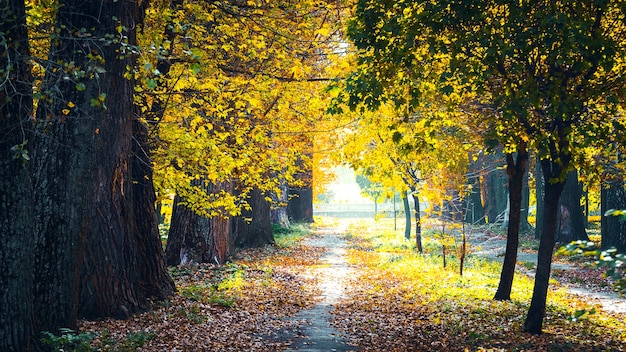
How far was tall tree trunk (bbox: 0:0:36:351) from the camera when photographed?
23.2 ft

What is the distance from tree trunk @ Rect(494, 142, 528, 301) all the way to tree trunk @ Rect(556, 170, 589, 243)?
50.3 ft

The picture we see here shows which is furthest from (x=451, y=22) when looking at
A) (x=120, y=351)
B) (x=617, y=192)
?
(x=617, y=192)

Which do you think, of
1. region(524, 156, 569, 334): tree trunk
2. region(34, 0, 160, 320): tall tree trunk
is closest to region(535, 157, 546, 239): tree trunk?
region(524, 156, 569, 334): tree trunk

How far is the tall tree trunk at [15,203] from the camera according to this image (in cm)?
708

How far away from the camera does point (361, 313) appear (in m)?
14.5

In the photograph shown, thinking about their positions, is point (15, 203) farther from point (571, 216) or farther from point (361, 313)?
point (571, 216)

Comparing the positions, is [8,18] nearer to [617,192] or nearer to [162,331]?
[162,331]

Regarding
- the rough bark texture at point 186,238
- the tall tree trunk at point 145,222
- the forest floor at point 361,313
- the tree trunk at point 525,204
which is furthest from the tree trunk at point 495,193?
the tall tree trunk at point 145,222

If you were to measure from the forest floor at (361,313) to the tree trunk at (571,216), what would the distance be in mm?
4945

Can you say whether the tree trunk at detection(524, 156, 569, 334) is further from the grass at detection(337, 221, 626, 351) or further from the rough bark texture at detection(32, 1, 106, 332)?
the rough bark texture at detection(32, 1, 106, 332)

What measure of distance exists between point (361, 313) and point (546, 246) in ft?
16.3

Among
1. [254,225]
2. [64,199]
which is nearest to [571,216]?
[254,225]

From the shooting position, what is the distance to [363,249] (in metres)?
33.7

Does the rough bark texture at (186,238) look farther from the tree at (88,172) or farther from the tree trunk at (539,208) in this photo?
the tree trunk at (539,208)
